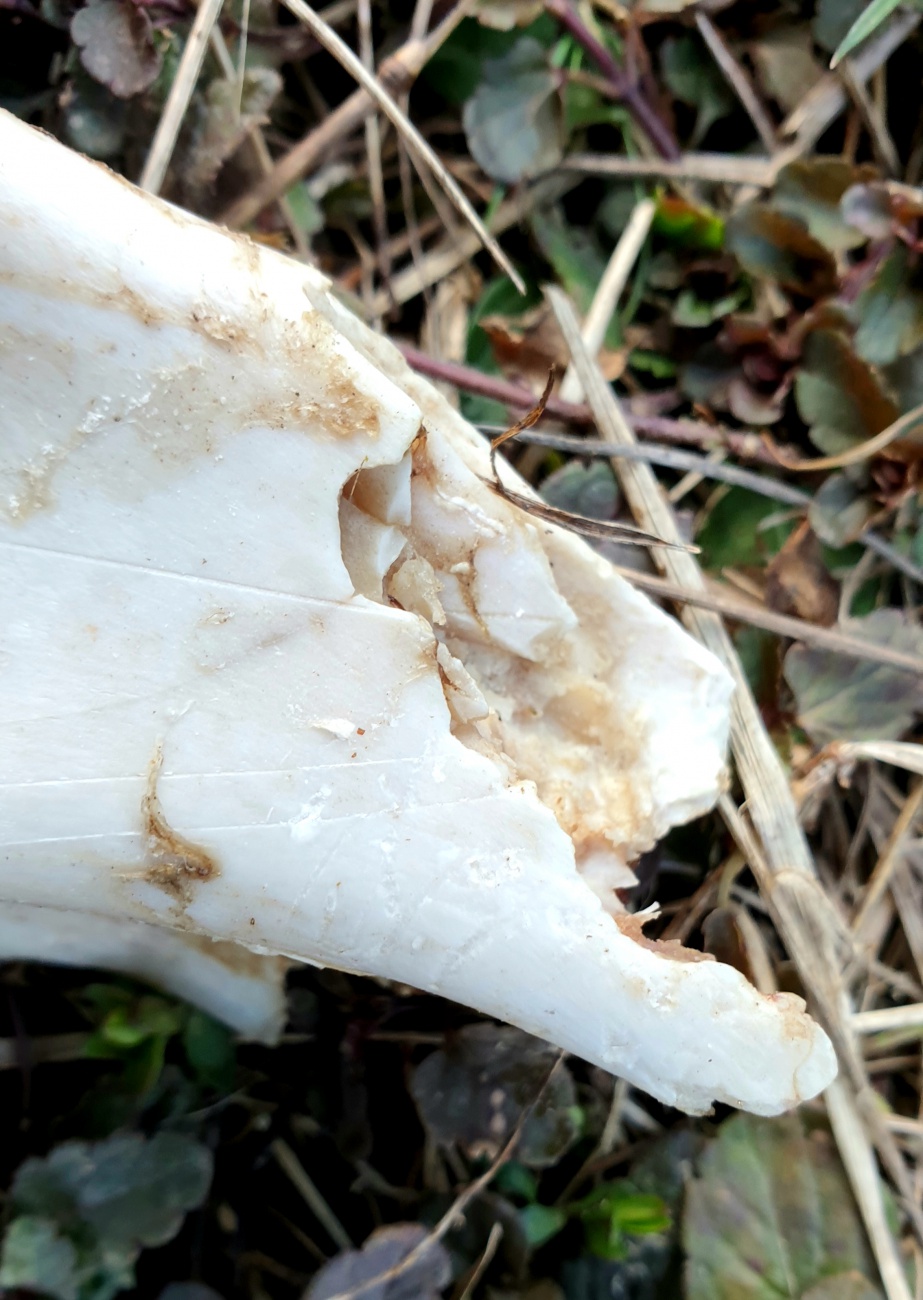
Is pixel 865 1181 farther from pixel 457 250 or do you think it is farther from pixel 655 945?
pixel 457 250

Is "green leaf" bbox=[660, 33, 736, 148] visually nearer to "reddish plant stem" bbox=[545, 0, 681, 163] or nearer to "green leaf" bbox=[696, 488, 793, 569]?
"reddish plant stem" bbox=[545, 0, 681, 163]

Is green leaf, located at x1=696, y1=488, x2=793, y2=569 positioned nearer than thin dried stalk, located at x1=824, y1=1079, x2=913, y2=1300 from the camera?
No

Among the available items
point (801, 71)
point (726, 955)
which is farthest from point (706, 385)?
point (726, 955)

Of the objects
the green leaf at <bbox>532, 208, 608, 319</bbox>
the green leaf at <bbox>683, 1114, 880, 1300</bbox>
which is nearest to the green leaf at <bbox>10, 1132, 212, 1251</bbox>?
the green leaf at <bbox>683, 1114, 880, 1300</bbox>

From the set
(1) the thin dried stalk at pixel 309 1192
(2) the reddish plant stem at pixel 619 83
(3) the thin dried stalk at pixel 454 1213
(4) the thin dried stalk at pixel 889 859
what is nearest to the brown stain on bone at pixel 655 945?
(3) the thin dried stalk at pixel 454 1213

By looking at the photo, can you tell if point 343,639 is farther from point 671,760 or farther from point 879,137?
point 879,137

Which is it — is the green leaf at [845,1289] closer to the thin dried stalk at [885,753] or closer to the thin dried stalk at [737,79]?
the thin dried stalk at [885,753]
